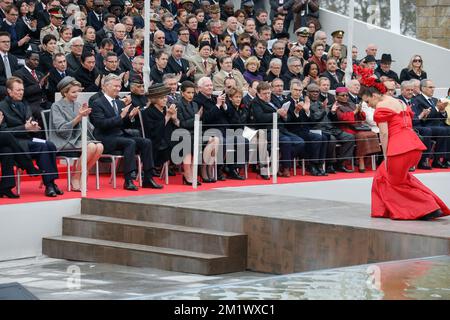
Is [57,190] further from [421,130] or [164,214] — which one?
[421,130]

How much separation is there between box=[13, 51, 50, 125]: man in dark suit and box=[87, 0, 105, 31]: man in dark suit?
384cm

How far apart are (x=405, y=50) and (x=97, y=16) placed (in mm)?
6094

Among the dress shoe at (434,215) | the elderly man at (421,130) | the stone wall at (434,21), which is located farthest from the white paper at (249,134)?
the stone wall at (434,21)

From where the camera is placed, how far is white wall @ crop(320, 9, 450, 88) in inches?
861

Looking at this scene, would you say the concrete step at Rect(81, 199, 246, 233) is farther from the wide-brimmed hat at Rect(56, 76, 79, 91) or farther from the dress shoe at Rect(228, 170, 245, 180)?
the dress shoe at Rect(228, 170, 245, 180)

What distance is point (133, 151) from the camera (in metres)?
14.2

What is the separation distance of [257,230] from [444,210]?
186 cm

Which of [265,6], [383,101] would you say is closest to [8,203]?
[383,101]

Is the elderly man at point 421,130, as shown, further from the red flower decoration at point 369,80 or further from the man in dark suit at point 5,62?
the man in dark suit at point 5,62

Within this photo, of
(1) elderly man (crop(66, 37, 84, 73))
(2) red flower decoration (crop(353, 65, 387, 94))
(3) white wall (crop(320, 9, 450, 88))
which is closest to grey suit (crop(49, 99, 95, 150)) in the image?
(1) elderly man (crop(66, 37, 84, 73))
